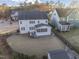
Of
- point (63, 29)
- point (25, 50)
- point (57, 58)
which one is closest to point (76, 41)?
point (63, 29)

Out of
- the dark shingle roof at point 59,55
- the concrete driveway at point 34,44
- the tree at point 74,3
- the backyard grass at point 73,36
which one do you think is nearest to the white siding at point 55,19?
the backyard grass at point 73,36

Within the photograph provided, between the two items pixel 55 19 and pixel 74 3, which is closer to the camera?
pixel 55 19

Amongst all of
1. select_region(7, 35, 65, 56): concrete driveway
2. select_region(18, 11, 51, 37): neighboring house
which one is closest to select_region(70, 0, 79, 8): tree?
select_region(18, 11, 51, 37): neighboring house

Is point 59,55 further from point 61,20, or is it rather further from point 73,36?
point 61,20

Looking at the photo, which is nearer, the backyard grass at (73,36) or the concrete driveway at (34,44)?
the concrete driveway at (34,44)

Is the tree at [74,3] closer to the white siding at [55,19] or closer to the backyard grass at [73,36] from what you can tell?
the white siding at [55,19]

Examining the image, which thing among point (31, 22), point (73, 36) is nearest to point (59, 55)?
point (73, 36)
